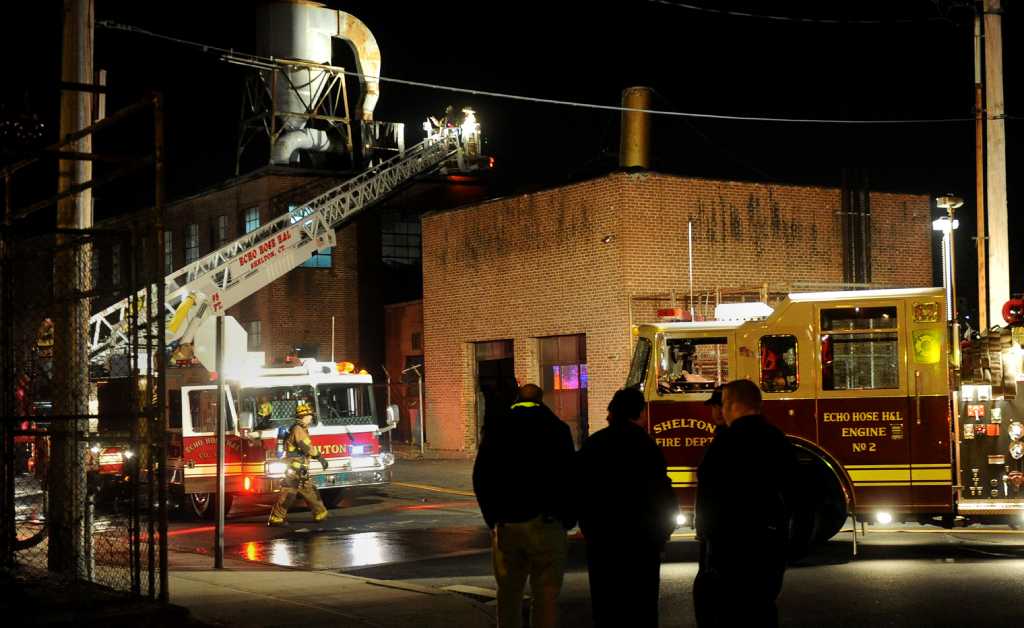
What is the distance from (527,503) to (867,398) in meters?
6.26

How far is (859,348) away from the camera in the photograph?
1241cm

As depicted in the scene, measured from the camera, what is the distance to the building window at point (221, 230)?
39781 millimetres

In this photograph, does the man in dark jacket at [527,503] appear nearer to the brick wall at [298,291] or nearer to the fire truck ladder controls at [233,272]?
the fire truck ladder controls at [233,272]

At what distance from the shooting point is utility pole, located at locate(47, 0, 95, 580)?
9969mm

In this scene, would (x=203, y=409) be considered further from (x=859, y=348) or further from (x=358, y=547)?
(x=859, y=348)

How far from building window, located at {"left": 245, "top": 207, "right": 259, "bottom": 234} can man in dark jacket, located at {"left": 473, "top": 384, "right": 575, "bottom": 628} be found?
107ft

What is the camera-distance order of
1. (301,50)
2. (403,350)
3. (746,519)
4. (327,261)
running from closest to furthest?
1. (746,519)
2. (403,350)
3. (327,261)
4. (301,50)

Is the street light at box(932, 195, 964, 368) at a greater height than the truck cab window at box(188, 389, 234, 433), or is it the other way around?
the street light at box(932, 195, 964, 368)

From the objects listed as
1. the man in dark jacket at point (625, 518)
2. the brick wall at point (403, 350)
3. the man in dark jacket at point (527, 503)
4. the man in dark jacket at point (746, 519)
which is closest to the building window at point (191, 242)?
the brick wall at point (403, 350)

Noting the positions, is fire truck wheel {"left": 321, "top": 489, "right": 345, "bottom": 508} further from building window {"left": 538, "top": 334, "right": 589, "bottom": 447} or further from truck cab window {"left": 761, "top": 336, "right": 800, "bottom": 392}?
truck cab window {"left": 761, "top": 336, "right": 800, "bottom": 392}

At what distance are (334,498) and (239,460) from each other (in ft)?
7.35

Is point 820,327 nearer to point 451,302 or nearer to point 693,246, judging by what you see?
point 693,246

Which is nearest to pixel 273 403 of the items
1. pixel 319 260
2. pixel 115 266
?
pixel 319 260

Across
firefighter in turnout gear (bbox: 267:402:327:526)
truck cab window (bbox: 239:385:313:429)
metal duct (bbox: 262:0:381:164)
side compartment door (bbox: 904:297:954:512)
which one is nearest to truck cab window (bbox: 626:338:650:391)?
side compartment door (bbox: 904:297:954:512)
